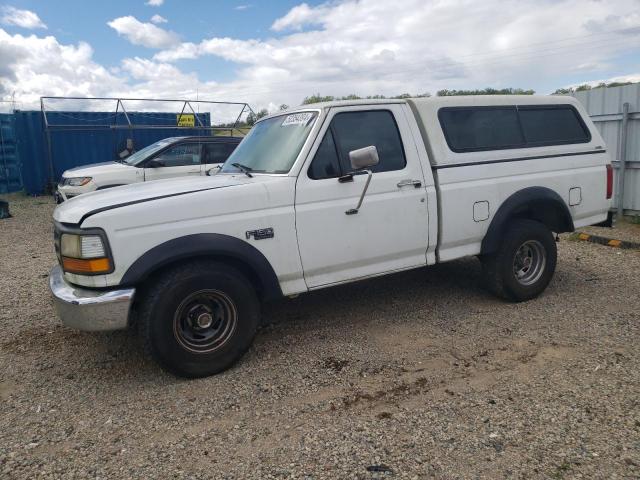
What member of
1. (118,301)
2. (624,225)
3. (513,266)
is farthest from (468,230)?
(624,225)

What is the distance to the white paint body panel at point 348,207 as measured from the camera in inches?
137

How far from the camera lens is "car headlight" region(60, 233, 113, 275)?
3.31 meters

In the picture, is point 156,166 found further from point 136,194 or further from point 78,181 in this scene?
point 136,194

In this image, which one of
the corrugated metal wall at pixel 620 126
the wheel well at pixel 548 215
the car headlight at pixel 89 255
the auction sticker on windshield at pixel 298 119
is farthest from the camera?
the corrugated metal wall at pixel 620 126

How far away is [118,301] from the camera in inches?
131

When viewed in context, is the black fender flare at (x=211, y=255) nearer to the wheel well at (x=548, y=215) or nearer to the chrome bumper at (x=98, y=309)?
the chrome bumper at (x=98, y=309)

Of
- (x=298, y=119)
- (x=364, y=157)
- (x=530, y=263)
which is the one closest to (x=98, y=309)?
(x=364, y=157)

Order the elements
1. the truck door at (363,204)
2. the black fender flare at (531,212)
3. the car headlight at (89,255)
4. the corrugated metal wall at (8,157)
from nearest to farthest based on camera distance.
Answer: the car headlight at (89,255) < the truck door at (363,204) < the black fender flare at (531,212) < the corrugated metal wall at (8,157)

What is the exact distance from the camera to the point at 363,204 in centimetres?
410

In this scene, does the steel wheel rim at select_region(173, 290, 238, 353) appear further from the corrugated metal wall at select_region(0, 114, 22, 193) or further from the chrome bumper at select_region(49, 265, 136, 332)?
the corrugated metal wall at select_region(0, 114, 22, 193)

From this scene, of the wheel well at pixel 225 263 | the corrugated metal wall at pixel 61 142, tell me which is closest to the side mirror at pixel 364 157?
the wheel well at pixel 225 263

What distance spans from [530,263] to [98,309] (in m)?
4.06

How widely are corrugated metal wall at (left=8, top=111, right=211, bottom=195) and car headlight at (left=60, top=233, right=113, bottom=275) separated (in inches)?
552

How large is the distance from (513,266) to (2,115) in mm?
17231
